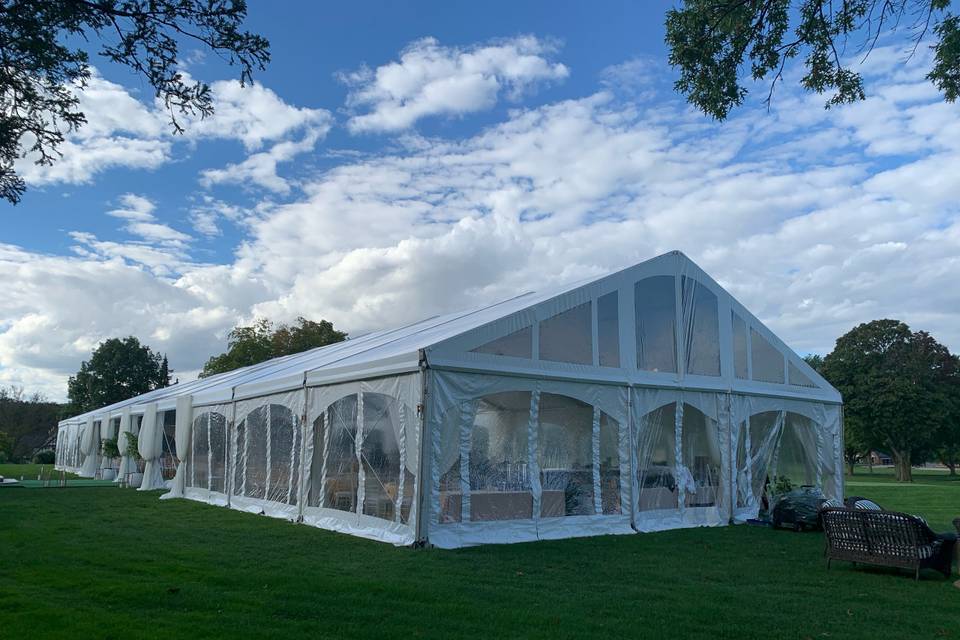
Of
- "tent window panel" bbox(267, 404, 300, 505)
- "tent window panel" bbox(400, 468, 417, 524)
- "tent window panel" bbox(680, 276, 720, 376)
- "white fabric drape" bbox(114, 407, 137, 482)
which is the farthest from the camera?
"white fabric drape" bbox(114, 407, 137, 482)

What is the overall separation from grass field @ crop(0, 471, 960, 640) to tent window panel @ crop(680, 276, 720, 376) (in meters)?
3.27

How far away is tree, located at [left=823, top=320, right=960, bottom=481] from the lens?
3403 centimetres

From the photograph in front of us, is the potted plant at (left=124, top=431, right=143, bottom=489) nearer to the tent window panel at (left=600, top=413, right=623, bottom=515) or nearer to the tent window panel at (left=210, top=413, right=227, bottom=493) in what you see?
the tent window panel at (left=210, top=413, right=227, bottom=493)

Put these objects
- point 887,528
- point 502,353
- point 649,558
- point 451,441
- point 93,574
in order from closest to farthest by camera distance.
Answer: point 93,574, point 887,528, point 649,558, point 451,441, point 502,353

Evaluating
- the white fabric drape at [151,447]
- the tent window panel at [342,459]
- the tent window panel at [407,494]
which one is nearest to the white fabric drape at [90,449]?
the white fabric drape at [151,447]

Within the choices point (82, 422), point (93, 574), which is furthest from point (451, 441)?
point (82, 422)

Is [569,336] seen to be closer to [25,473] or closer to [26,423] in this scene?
[25,473]

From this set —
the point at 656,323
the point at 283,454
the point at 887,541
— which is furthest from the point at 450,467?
the point at 887,541

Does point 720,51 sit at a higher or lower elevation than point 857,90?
higher

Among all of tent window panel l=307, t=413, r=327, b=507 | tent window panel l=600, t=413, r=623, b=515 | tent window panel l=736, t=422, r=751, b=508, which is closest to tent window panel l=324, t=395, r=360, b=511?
tent window panel l=307, t=413, r=327, b=507

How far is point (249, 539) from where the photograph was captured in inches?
359

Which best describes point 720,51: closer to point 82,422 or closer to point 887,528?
point 887,528

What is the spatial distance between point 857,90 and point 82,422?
97.6 feet

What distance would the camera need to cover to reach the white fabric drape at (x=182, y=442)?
16.1m
